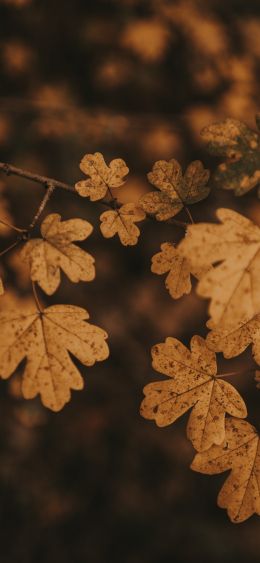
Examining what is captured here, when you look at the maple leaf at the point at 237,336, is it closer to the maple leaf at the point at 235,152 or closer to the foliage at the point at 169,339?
the foliage at the point at 169,339

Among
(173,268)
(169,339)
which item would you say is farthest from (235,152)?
(169,339)

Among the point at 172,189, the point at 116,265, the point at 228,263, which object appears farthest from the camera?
the point at 116,265

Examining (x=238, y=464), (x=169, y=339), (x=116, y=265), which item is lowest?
(x=238, y=464)

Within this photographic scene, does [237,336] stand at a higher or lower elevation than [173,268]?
lower

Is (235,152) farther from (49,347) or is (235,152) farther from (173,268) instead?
(49,347)

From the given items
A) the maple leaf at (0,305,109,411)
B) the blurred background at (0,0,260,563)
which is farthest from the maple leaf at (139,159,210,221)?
A: the blurred background at (0,0,260,563)

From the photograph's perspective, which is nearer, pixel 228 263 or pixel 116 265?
pixel 228 263

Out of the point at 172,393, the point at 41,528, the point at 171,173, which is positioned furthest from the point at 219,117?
the point at 41,528

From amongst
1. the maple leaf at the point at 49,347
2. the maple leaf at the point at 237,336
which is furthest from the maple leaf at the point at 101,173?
the maple leaf at the point at 237,336
